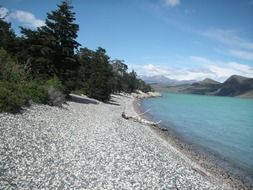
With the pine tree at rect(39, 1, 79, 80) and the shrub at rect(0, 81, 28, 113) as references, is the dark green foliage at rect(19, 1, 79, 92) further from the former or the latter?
the shrub at rect(0, 81, 28, 113)

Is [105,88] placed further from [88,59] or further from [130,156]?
[130,156]

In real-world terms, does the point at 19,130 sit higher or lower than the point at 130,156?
higher

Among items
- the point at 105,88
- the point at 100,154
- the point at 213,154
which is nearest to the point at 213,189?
the point at 100,154

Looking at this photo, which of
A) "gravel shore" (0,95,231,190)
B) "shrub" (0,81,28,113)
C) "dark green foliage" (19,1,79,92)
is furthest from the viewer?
"dark green foliage" (19,1,79,92)

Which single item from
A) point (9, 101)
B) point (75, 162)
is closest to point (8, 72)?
point (9, 101)

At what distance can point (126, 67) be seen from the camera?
130375mm

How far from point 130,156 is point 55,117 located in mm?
8724

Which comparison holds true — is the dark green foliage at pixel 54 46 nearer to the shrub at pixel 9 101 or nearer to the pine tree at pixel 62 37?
the pine tree at pixel 62 37

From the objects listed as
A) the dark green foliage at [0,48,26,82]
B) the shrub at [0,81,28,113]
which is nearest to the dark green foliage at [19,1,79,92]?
the dark green foliage at [0,48,26,82]

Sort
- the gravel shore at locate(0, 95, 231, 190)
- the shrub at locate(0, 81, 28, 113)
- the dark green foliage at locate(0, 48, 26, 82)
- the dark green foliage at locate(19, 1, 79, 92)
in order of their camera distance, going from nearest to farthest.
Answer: the gravel shore at locate(0, 95, 231, 190) < the shrub at locate(0, 81, 28, 113) < the dark green foliage at locate(0, 48, 26, 82) < the dark green foliage at locate(19, 1, 79, 92)

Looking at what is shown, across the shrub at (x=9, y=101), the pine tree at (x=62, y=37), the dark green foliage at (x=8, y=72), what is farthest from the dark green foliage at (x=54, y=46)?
the shrub at (x=9, y=101)

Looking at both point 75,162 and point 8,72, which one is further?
point 8,72

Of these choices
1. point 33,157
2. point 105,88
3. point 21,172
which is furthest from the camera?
point 105,88

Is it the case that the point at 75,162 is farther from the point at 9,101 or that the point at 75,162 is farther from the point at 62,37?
the point at 62,37
